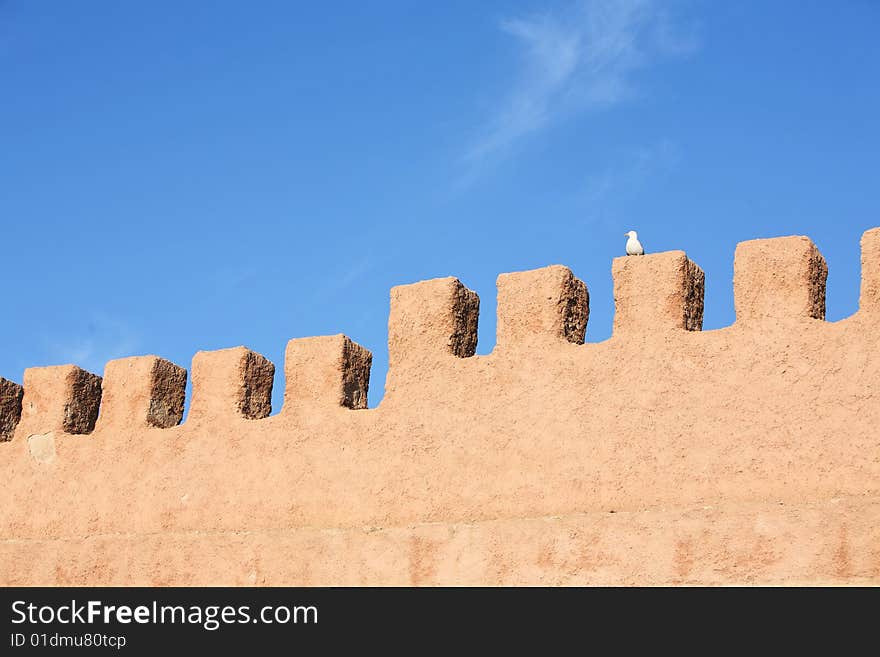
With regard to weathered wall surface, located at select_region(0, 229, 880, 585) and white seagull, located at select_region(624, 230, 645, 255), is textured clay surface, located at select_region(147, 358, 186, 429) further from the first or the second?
white seagull, located at select_region(624, 230, 645, 255)

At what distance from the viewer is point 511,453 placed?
7688 mm

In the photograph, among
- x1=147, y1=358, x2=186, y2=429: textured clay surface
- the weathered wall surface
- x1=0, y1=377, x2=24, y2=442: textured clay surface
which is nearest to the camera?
the weathered wall surface

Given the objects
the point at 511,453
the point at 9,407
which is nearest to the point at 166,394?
the point at 9,407

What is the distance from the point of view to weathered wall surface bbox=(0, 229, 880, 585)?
684cm

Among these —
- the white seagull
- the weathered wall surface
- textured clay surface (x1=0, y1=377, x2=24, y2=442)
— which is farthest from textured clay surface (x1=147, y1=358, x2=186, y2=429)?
the white seagull

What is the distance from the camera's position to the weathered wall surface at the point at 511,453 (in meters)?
6.84

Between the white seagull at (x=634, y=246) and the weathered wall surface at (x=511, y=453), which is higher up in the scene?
the white seagull at (x=634, y=246)

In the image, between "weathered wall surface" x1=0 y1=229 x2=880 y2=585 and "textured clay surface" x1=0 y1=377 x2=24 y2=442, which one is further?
"textured clay surface" x1=0 y1=377 x2=24 y2=442

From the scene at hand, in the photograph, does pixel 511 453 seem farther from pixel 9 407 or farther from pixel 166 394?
pixel 9 407

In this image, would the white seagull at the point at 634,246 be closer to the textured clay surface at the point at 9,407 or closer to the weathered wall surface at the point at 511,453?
the weathered wall surface at the point at 511,453

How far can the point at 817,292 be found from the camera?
7.38 metres

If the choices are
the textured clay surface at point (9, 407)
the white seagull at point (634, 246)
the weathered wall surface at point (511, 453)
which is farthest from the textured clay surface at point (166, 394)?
the white seagull at point (634, 246)

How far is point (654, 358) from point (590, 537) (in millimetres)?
1154
